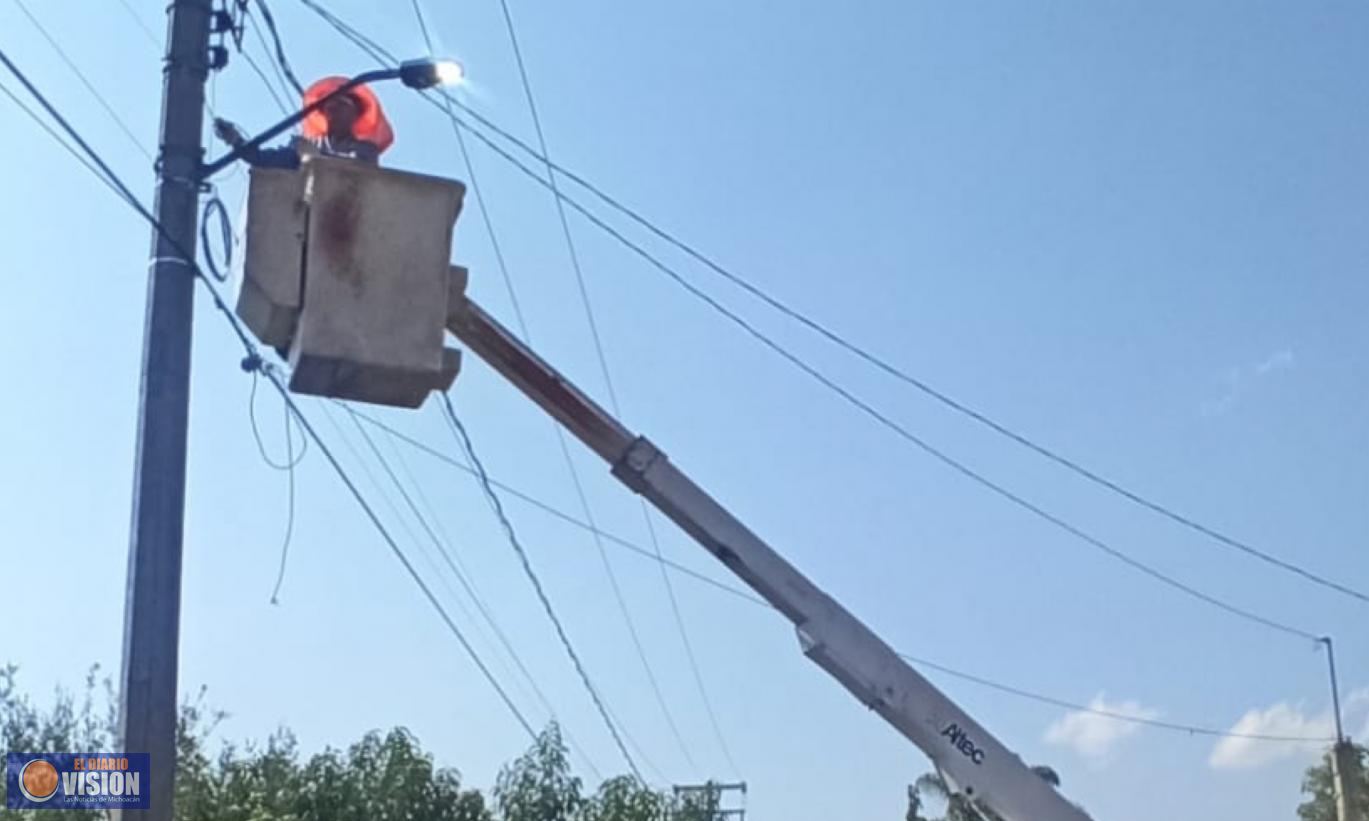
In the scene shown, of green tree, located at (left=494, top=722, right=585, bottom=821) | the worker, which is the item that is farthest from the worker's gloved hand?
green tree, located at (left=494, top=722, right=585, bottom=821)

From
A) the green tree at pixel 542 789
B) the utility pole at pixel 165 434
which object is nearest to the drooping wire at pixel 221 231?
the utility pole at pixel 165 434

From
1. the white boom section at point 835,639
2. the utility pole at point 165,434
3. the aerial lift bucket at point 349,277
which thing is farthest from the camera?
the white boom section at point 835,639

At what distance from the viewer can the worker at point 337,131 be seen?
24.0 feet

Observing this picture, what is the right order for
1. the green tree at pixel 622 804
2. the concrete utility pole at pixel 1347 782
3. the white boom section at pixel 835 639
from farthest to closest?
the green tree at pixel 622 804
the concrete utility pole at pixel 1347 782
the white boom section at pixel 835 639

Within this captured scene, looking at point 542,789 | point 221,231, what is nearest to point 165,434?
point 221,231

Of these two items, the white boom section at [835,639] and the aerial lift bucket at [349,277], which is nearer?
the aerial lift bucket at [349,277]

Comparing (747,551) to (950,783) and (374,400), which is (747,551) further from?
(374,400)

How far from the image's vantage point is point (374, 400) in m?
7.11

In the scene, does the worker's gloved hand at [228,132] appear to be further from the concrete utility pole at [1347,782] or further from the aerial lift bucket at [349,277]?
the concrete utility pole at [1347,782]

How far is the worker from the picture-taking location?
24.0ft

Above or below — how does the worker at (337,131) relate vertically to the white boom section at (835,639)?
above

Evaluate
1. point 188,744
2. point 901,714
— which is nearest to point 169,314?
point 901,714

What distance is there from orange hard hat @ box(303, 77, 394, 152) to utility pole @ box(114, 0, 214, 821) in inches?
19.7

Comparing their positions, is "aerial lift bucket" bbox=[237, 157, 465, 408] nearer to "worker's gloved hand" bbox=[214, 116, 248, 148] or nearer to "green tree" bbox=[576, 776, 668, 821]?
"worker's gloved hand" bbox=[214, 116, 248, 148]
